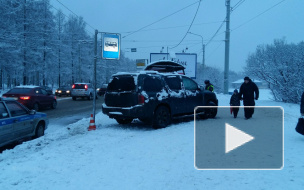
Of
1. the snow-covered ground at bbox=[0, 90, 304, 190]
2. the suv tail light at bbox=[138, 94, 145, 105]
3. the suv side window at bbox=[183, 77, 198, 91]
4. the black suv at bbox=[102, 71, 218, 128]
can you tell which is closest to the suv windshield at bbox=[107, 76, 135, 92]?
the black suv at bbox=[102, 71, 218, 128]

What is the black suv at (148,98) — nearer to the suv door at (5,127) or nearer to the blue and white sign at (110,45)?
the blue and white sign at (110,45)

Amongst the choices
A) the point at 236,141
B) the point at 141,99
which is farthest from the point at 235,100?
the point at 236,141

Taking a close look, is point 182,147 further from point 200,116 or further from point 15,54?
point 15,54

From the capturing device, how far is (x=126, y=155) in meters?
5.23

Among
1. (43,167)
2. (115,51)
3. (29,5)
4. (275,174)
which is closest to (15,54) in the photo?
(29,5)

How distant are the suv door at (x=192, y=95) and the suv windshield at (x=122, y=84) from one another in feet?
8.20

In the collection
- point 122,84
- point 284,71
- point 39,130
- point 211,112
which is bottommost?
point 39,130

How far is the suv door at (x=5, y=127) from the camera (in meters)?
6.17

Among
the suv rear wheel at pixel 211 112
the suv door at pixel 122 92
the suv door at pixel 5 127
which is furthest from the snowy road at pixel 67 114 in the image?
the suv rear wheel at pixel 211 112

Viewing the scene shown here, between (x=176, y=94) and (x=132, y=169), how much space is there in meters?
5.15

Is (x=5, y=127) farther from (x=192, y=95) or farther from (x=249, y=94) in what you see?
(x=249, y=94)

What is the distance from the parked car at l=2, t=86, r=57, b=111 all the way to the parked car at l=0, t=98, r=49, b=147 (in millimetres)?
6955

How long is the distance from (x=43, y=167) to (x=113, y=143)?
6.87ft

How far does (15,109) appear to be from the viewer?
7051 millimetres
